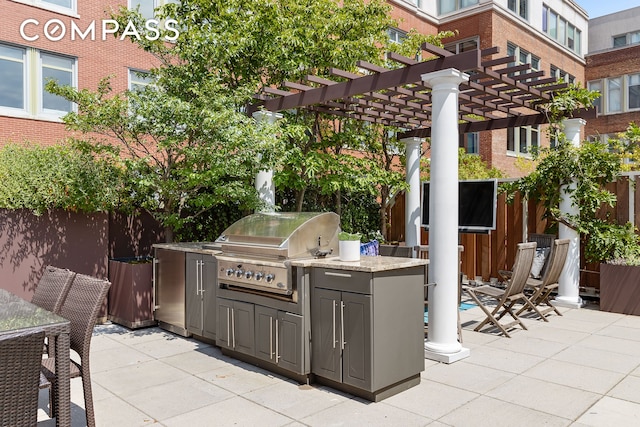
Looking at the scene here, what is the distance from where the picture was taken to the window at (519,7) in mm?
18141

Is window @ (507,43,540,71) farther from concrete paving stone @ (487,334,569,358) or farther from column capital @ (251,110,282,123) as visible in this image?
concrete paving stone @ (487,334,569,358)

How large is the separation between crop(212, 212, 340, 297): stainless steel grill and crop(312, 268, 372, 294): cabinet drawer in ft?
0.83

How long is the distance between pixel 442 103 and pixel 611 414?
300 cm

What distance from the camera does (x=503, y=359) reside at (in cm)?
496

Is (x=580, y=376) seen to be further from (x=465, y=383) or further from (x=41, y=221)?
(x=41, y=221)

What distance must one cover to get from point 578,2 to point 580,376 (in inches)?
900

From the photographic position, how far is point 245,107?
7309mm

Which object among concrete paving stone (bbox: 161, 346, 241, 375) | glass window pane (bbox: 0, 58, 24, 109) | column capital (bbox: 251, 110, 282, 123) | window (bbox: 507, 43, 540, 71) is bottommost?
concrete paving stone (bbox: 161, 346, 241, 375)

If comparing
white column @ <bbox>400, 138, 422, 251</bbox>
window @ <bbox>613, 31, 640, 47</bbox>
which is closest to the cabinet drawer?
white column @ <bbox>400, 138, 422, 251</bbox>

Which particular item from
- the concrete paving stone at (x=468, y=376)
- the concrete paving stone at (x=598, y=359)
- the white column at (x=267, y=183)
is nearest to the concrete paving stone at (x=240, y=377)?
the concrete paving stone at (x=468, y=376)

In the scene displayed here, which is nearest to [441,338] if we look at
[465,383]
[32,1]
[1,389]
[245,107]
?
[465,383]

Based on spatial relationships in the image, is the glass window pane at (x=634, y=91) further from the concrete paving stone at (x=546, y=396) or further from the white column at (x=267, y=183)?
the concrete paving stone at (x=546, y=396)

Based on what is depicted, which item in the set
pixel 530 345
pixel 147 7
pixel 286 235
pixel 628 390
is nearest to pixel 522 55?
pixel 147 7

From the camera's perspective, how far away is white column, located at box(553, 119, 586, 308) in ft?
24.8
